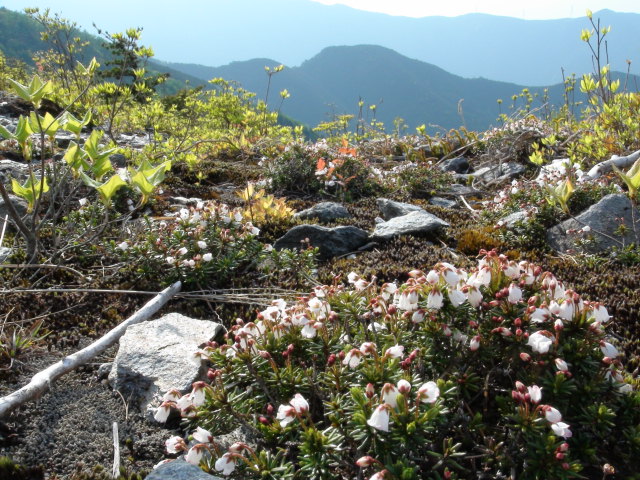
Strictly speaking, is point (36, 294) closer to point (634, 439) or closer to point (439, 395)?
point (439, 395)

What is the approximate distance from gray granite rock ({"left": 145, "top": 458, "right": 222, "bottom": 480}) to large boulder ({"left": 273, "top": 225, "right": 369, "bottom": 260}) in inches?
132

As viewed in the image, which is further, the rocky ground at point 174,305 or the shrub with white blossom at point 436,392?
the rocky ground at point 174,305

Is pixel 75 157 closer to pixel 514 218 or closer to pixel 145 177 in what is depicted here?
pixel 145 177

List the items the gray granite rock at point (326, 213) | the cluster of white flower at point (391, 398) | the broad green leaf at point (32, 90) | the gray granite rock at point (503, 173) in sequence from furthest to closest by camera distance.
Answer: the gray granite rock at point (503, 173), the gray granite rock at point (326, 213), the broad green leaf at point (32, 90), the cluster of white flower at point (391, 398)

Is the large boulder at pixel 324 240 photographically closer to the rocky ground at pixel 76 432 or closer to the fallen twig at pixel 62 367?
the fallen twig at pixel 62 367

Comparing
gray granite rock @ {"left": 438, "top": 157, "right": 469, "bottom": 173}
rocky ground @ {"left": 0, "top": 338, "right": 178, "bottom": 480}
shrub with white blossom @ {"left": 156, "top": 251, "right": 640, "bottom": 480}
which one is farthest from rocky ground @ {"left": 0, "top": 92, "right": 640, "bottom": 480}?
gray granite rock @ {"left": 438, "top": 157, "right": 469, "bottom": 173}

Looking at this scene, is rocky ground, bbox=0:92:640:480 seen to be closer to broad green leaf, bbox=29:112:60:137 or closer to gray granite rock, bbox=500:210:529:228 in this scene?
gray granite rock, bbox=500:210:529:228

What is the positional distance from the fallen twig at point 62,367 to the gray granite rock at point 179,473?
1.13 m

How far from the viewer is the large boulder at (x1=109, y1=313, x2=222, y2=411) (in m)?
2.72

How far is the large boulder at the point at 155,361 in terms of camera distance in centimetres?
272

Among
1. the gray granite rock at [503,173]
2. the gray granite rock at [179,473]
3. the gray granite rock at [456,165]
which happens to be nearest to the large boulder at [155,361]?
the gray granite rock at [179,473]

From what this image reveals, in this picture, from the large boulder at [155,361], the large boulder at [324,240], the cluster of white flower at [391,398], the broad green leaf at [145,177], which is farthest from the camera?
the large boulder at [324,240]

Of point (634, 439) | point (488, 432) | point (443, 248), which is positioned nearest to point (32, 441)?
point (488, 432)

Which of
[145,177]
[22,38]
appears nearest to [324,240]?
[145,177]
